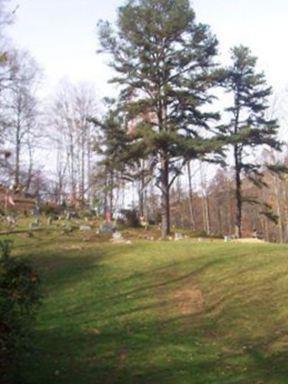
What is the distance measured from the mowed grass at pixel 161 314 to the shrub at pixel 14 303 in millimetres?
1306

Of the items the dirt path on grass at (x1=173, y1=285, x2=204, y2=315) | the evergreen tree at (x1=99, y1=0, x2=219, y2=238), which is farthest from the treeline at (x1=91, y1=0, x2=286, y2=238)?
the dirt path on grass at (x1=173, y1=285, x2=204, y2=315)

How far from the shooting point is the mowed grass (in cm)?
962

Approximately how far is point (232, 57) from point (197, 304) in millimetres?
21379

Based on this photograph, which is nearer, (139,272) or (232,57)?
(139,272)

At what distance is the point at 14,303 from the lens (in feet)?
26.1

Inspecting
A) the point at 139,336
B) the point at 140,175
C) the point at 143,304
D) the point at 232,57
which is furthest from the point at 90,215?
the point at 139,336

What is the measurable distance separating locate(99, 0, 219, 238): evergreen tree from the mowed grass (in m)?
8.82

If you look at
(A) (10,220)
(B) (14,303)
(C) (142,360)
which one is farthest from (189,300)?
(A) (10,220)

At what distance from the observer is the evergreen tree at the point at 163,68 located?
90.8 ft

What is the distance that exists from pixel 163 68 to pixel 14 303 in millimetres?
21474

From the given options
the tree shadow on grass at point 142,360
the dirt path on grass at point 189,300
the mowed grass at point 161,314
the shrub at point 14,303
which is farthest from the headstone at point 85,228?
the shrub at point 14,303

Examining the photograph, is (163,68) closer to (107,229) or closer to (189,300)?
(107,229)

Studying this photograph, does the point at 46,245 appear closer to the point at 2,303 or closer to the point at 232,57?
the point at 2,303

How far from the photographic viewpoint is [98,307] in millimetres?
13516
